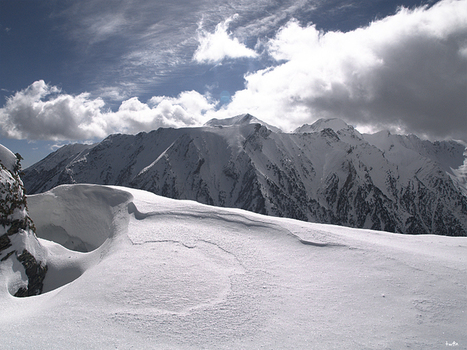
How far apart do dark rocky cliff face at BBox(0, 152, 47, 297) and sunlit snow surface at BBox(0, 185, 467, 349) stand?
5.66 feet

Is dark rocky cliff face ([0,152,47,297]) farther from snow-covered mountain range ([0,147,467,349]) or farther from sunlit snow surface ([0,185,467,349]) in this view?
sunlit snow surface ([0,185,467,349])

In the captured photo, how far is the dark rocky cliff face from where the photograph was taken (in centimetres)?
1057

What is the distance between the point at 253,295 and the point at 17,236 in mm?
11114

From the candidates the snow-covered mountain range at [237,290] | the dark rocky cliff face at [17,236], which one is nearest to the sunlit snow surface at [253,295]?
the snow-covered mountain range at [237,290]

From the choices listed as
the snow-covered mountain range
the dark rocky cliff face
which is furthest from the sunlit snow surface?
the dark rocky cliff face

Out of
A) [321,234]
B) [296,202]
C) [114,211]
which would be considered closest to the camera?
[321,234]

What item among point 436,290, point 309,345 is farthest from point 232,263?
point 436,290

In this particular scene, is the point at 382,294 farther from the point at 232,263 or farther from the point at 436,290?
the point at 232,263

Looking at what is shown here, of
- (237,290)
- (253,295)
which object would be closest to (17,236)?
(237,290)

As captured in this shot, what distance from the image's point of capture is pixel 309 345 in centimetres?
460

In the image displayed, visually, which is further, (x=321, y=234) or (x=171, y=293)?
(x=321, y=234)

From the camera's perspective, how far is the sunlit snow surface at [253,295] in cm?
483

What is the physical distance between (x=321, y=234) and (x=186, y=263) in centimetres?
489

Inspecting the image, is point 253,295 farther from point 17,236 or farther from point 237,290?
point 17,236
